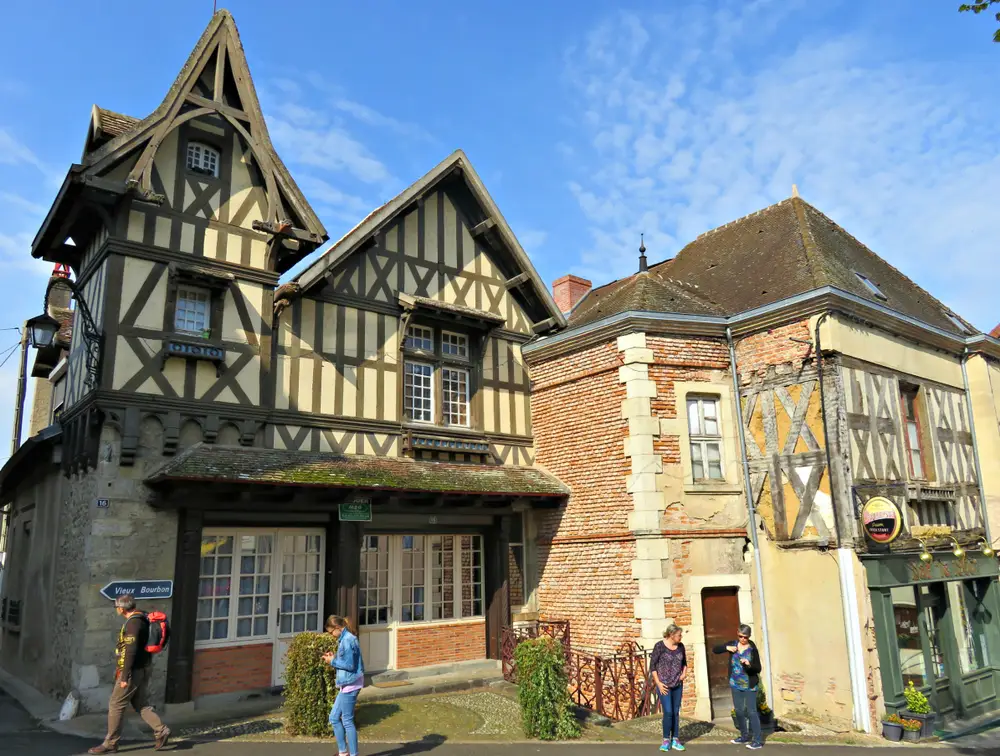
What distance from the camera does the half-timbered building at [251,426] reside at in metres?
9.68

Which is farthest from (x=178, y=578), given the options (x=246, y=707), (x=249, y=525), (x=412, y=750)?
(x=412, y=750)

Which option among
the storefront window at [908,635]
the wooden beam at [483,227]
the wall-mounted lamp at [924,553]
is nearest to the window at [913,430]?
the wall-mounted lamp at [924,553]

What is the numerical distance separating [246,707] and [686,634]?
636cm

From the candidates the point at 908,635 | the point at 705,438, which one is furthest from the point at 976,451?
the point at 705,438

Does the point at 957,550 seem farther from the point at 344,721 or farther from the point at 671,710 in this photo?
the point at 344,721

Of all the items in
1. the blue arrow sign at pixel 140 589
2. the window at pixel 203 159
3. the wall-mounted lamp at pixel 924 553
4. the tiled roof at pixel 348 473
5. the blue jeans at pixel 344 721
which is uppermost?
the window at pixel 203 159

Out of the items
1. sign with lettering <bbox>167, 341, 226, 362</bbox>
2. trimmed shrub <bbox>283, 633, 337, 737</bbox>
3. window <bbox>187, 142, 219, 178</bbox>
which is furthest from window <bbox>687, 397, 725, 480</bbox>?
window <bbox>187, 142, 219, 178</bbox>

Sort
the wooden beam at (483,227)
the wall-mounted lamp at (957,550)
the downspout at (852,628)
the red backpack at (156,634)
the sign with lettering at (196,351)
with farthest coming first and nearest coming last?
the wooden beam at (483,227) → the wall-mounted lamp at (957,550) → the downspout at (852,628) → the sign with lettering at (196,351) → the red backpack at (156,634)

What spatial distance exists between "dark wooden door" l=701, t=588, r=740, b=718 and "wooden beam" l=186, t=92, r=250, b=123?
10.3 meters

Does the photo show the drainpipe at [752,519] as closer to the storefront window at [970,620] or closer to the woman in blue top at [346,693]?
the storefront window at [970,620]

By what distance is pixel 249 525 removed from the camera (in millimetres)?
10695

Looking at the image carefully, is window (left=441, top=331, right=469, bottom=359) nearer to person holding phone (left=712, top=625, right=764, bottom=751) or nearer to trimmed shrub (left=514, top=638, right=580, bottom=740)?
trimmed shrub (left=514, top=638, right=580, bottom=740)

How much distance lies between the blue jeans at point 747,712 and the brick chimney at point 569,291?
10.6m

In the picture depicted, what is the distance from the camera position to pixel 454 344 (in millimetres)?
13648
